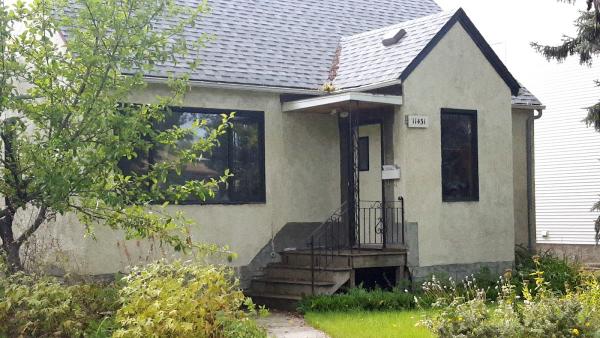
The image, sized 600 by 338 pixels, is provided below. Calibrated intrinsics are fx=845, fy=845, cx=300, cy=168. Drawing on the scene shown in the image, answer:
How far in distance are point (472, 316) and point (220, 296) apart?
260cm

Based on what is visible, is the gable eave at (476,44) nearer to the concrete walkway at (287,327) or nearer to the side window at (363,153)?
the side window at (363,153)

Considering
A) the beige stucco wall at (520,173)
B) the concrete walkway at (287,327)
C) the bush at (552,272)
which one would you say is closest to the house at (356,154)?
the bush at (552,272)

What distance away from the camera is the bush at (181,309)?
800 cm

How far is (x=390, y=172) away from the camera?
1482cm

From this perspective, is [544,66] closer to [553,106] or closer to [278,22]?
[553,106]

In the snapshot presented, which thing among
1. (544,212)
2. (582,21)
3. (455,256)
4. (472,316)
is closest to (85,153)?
(472,316)

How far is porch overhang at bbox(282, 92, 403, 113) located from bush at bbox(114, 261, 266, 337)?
5867 mm

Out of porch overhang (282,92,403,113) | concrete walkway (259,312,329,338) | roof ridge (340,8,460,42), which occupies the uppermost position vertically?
roof ridge (340,8,460,42)

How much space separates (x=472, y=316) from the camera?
8711mm

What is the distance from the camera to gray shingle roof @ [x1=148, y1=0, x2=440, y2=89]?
15.0 meters

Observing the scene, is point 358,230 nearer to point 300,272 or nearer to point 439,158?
point 300,272

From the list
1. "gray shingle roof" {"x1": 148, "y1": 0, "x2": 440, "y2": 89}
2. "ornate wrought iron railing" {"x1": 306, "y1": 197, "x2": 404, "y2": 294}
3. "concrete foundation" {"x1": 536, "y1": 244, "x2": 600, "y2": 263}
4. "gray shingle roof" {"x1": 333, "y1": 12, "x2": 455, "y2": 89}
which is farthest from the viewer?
"concrete foundation" {"x1": 536, "y1": 244, "x2": 600, "y2": 263}

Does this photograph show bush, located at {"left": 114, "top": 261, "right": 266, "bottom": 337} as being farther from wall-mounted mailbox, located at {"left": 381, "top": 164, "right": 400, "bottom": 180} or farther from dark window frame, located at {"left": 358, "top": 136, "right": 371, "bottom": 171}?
dark window frame, located at {"left": 358, "top": 136, "right": 371, "bottom": 171}

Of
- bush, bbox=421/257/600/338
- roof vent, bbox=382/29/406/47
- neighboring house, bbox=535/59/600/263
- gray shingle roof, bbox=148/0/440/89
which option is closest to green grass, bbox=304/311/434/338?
bush, bbox=421/257/600/338
